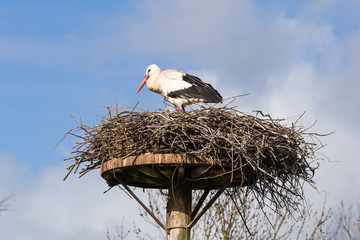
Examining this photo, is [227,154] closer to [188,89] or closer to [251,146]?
[251,146]

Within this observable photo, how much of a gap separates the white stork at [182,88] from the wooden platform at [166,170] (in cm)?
117

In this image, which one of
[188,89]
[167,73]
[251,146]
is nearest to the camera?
[251,146]

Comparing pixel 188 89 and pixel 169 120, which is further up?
pixel 188 89

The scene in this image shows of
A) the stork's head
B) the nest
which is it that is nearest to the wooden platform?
the nest

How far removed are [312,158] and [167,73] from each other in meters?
2.78

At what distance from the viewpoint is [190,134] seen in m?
6.43

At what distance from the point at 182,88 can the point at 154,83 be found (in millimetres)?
745

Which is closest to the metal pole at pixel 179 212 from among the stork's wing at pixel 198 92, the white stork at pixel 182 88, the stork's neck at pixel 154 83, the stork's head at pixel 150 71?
the white stork at pixel 182 88

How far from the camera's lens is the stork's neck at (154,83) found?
28.7ft

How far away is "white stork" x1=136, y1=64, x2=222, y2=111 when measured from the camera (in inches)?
317

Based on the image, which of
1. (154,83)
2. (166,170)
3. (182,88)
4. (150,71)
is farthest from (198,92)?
(166,170)

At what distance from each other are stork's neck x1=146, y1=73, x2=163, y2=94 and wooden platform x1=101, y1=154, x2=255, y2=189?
1.90 meters

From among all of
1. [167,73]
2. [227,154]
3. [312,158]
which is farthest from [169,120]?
[167,73]

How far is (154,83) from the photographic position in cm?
883
